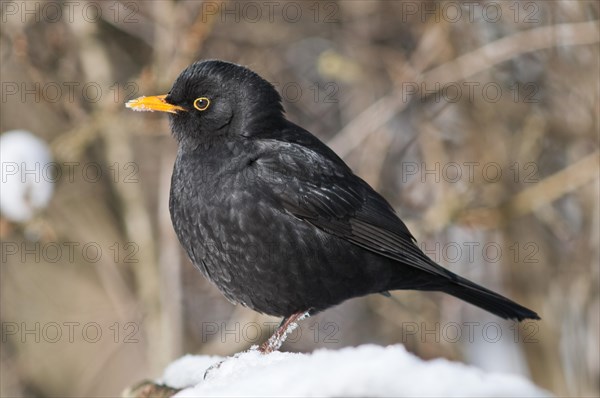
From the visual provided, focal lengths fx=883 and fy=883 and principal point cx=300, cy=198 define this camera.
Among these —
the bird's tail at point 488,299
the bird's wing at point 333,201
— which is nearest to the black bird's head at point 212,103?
the bird's wing at point 333,201

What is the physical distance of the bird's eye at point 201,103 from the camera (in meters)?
4.98

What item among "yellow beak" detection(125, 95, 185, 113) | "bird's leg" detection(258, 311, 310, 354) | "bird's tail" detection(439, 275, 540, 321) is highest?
"yellow beak" detection(125, 95, 185, 113)

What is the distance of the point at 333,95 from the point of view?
8555 mm

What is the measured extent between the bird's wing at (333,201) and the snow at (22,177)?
2.93 meters

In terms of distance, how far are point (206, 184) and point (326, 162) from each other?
2.48ft

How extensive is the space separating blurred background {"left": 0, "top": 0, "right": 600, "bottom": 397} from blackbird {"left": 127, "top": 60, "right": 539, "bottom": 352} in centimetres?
181

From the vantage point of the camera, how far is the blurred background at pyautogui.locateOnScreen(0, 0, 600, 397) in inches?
277

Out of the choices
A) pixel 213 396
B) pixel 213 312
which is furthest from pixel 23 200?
pixel 213 396

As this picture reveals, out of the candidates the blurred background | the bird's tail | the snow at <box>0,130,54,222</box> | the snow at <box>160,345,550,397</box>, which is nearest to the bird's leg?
the bird's tail

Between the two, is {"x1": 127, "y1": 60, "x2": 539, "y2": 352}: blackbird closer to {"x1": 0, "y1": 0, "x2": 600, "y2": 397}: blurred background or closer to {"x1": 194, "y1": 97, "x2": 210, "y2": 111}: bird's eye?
{"x1": 194, "y1": 97, "x2": 210, "y2": 111}: bird's eye

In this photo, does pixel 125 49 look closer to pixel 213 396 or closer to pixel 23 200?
pixel 23 200

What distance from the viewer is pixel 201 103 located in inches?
196

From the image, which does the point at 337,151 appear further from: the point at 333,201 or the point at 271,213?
the point at 271,213

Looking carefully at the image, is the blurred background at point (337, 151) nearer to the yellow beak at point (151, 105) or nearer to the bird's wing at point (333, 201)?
the yellow beak at point (151, 105)
